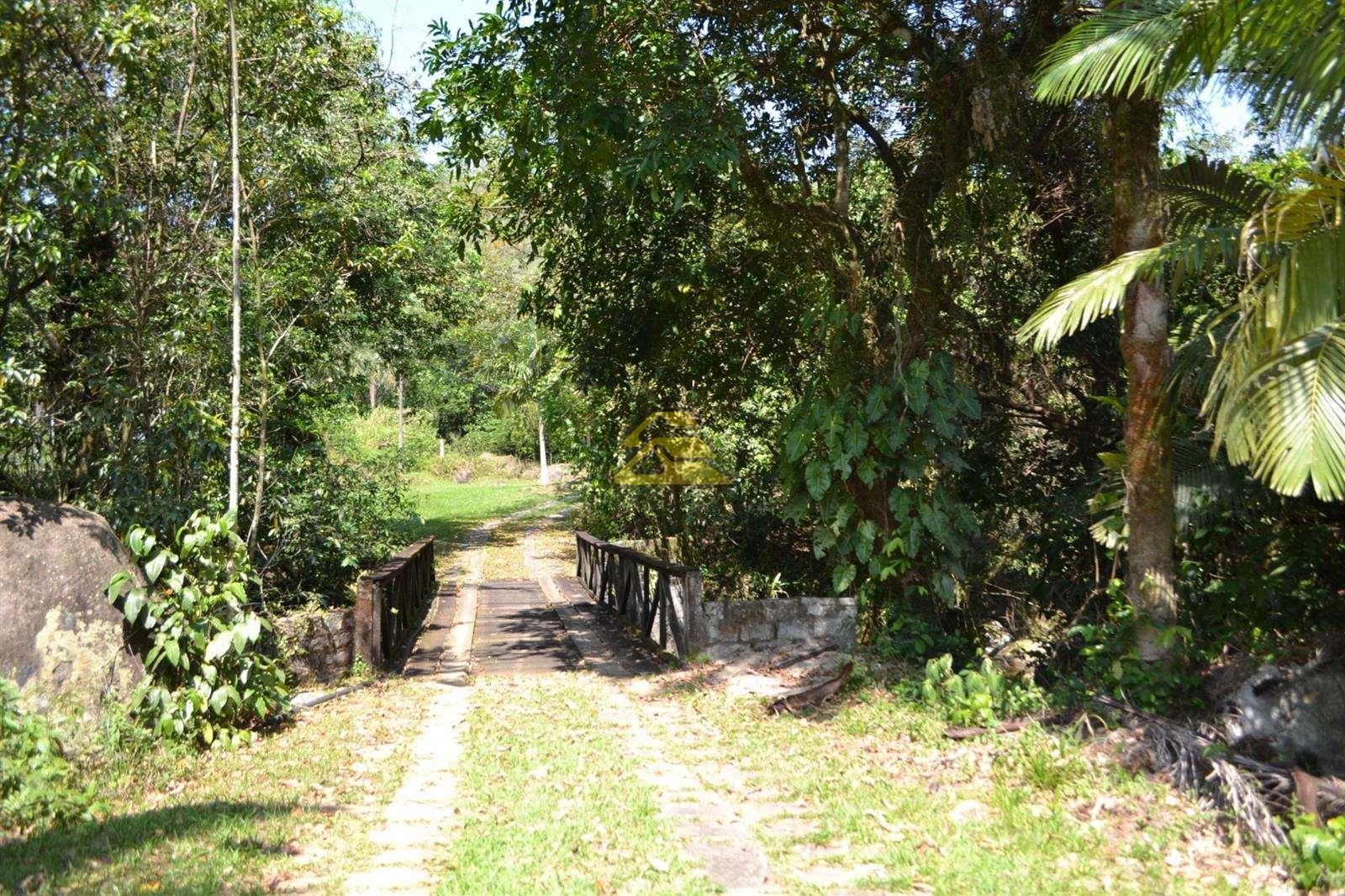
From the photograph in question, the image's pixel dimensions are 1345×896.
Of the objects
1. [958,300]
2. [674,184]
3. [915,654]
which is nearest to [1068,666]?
[915,654]

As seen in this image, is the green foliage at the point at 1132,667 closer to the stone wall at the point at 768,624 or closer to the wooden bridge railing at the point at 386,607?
the stone wall at the point at 768,624

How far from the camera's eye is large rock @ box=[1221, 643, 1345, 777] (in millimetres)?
5512

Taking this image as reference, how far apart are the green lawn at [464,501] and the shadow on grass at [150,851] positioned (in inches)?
653

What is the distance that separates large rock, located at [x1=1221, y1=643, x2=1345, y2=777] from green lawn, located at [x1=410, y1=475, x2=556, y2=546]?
17.7 metres

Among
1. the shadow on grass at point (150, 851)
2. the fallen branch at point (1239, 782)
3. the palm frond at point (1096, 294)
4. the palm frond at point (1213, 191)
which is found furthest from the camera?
the palm frond at point (1213, 191)

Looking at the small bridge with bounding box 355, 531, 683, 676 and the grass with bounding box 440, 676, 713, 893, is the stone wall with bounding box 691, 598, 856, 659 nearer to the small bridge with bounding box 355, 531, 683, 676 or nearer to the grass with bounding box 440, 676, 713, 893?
the small bridge with bounding box 355, 531, 683, 676

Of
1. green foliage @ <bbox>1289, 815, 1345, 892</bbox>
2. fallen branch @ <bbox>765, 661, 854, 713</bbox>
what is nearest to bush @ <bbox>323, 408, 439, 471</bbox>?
fallen branch @ <bbox>765, 661, 854, 713</bbox>

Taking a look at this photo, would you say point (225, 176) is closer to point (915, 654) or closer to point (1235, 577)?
point (915, 654)

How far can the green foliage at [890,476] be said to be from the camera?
8578mm

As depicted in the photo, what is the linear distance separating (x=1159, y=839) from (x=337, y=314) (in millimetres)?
7979

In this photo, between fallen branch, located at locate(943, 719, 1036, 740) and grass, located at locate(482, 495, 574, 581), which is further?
grass, located at locate(482, 495, 574, 581)

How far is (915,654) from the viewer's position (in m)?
8.62

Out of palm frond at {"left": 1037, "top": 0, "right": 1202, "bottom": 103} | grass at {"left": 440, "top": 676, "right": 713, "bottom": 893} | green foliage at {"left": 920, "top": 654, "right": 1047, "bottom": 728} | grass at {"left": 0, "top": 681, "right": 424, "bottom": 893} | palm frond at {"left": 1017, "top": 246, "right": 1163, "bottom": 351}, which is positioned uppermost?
palm frond at {"left": 1037, "top": 0, "right": 1202, "bottom": 103}

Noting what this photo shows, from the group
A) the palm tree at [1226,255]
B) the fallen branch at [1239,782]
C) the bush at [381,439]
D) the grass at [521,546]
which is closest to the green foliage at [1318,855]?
the fallen branch at [1239,782]
